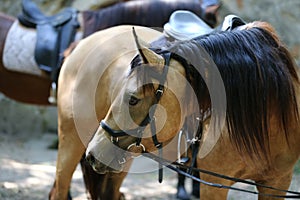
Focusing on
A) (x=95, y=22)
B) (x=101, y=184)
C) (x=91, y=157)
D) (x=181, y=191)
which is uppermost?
(x=91, y=157)

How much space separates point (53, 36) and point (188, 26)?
1.38 m

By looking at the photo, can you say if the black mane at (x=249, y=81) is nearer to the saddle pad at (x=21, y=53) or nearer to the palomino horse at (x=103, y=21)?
the palomino horse at (x=103, y=21)

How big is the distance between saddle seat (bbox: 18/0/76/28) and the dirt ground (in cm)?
116

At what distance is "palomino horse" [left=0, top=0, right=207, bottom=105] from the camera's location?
12.3 ft

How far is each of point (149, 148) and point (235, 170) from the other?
381 mm

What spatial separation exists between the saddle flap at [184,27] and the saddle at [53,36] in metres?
Result: 1.13

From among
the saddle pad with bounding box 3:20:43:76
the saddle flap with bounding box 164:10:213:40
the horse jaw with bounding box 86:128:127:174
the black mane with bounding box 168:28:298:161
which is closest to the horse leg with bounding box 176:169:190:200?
the saddle pad with bounding box 3:20:43:76

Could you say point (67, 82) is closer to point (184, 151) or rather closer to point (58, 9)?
point (184, 151)

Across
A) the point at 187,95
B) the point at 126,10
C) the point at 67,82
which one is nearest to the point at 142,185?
the point at 126,10

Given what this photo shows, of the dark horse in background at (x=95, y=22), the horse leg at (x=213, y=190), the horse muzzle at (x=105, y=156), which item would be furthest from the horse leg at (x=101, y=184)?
the dark horse in background at (x=95, y=22)

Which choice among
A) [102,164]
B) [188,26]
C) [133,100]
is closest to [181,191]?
[188,26]

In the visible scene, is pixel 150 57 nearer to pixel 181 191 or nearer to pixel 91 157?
pixel 91 157

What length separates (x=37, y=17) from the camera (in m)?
3.96

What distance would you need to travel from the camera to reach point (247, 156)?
6.56 ft
